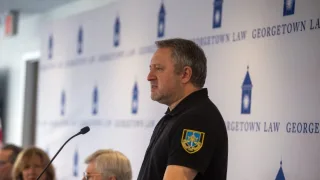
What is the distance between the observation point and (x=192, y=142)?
6.90ft

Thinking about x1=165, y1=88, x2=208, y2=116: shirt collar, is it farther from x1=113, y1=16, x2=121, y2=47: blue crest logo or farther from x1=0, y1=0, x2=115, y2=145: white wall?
x1=0, y1=0, x2=115, y2=145: white wall

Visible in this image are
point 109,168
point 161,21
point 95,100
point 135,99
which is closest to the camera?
point 109,168

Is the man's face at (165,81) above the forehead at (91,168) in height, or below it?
above

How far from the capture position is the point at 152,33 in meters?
4.40

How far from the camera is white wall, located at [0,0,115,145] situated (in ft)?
21.9

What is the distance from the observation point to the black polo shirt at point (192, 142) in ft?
6.91

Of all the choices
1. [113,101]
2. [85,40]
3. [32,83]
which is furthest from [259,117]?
[32,83]

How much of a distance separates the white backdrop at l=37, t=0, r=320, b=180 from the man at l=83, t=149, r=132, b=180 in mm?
675

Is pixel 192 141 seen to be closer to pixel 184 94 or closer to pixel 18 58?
pixel 184 94

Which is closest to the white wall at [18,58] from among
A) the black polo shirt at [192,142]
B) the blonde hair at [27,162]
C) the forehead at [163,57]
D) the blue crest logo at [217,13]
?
the blonde hair at [27,162]

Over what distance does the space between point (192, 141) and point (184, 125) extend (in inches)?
2.5

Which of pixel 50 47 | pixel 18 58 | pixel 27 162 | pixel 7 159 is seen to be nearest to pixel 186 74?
pixel 27 162

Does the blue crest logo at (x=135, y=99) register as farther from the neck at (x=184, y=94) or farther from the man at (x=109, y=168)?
the neck at (x=184, y=94)

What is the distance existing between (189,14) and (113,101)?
113cm
